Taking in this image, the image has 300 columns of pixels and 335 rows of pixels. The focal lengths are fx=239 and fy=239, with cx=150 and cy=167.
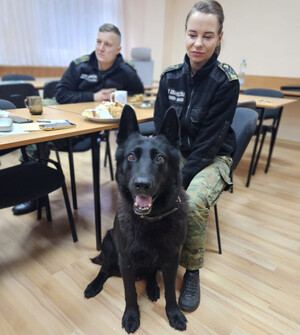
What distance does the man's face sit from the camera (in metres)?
1.92

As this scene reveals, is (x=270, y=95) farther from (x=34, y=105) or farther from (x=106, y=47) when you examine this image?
(x=34, y=105)

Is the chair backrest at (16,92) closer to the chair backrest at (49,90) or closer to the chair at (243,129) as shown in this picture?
the chair backrest at (49,90)

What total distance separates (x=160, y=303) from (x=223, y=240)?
73 cm

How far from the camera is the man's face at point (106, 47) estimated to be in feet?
6.30

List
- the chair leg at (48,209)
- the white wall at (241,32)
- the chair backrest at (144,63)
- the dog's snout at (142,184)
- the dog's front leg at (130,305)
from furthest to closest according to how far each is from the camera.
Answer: the chair backrest at (144,63), the white wall at (241,32), the chair leg at (48,209), the dog's front leg at (130,305), the dog's snout at (142,184)

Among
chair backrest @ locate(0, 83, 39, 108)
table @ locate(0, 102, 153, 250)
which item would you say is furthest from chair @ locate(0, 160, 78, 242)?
chair backrest @ locate(0, 83, 39, 108)

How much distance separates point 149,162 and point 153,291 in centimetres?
78

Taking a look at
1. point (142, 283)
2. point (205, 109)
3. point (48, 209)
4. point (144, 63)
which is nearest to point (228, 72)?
point (205, 109)

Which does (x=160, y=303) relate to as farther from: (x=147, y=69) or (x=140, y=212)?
(x=147, y=69)

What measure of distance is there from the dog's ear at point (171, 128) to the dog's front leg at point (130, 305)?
1.96ft

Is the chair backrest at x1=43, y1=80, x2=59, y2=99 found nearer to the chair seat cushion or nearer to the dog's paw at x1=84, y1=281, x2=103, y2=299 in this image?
the chair seat cushion

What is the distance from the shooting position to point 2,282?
A: 1342 millimetres

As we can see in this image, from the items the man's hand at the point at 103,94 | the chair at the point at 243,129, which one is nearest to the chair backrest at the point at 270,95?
the chair at the point at 243,129

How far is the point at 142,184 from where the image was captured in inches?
33.1
